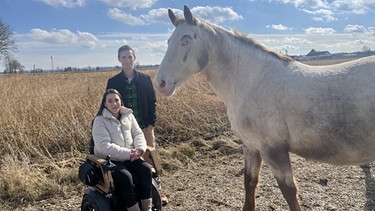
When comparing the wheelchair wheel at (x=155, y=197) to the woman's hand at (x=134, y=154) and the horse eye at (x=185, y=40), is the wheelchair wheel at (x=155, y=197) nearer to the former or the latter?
the woman's hand at (x=134, y=154)

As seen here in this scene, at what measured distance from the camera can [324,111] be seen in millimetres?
2768

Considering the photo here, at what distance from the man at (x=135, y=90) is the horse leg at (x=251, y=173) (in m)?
1.09

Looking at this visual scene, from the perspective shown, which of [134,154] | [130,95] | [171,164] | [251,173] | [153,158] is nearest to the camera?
[134,154]

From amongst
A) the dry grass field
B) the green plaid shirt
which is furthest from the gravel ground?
the green plaid shirt

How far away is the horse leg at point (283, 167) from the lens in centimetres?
294

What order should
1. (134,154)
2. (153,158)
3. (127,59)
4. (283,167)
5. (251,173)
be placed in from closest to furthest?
(283,167) < (134,154) < (153,158) < (251,173) < (127,59)

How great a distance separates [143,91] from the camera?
4078mm

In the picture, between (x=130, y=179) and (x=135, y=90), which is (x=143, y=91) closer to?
(x=135, y=90)

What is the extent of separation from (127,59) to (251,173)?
6.50ft

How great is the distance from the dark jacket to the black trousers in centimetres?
109

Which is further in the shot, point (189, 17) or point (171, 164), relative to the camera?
point (171, 164)

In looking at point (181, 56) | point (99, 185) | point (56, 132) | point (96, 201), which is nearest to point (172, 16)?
point (181, 56)

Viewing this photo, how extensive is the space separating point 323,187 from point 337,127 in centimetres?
201

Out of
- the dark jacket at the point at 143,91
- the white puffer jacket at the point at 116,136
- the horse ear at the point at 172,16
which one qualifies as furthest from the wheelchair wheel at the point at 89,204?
the horse ear at the point at 172,16
